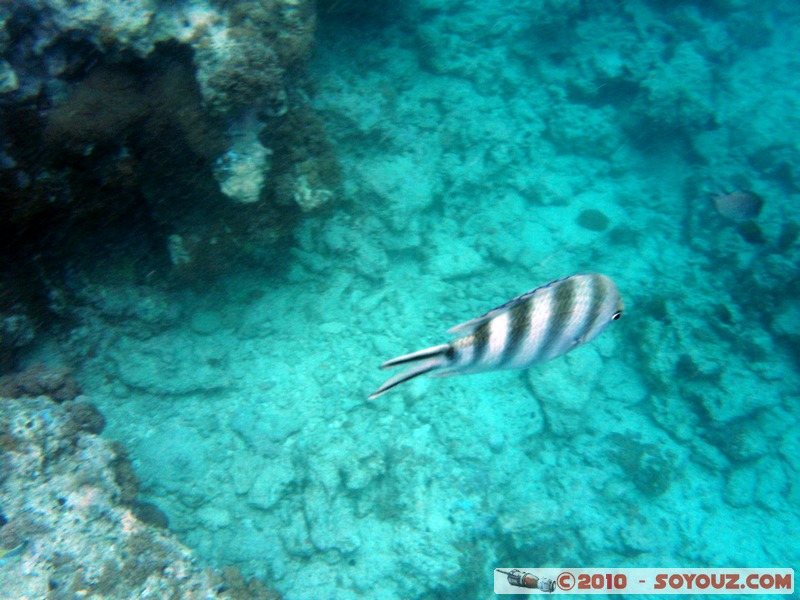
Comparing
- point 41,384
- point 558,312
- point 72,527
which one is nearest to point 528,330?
point 558,312

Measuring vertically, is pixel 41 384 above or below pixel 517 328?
below

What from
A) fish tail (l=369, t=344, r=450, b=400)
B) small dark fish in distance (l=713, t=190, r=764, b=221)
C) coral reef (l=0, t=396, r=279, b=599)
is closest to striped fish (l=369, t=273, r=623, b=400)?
fish tail (l=369, t=344, r=450, b=400)

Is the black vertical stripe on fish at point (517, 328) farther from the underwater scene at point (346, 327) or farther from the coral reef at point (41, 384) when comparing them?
the coral reef at point (41, 384)

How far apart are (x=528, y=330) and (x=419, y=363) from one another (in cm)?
48

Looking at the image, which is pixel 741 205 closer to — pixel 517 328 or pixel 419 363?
pixel 517 328

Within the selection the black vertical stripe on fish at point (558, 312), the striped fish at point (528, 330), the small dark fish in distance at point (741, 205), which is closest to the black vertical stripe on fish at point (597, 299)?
the striped fish at point (528, 330)

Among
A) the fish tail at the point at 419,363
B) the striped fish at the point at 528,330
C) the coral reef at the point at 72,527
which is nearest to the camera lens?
the fish tail at the point at 419,363

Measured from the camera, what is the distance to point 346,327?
244 inches

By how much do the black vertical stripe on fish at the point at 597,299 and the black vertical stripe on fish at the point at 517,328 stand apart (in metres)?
0.36

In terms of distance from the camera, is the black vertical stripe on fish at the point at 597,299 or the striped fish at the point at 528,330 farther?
the black vertical stripe on fish at the point at 597,299

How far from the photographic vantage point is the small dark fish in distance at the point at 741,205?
8.36m

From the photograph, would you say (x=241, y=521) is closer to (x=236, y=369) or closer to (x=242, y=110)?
(x=236, y=369)

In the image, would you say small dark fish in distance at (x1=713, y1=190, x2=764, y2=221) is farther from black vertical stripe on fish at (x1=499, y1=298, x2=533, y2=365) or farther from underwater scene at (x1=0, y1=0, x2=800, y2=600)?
black vertical stripe on fish at (x1=499, y1=298, x2=533, y2=365)

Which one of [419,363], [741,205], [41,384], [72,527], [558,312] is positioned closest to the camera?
[419,363]
